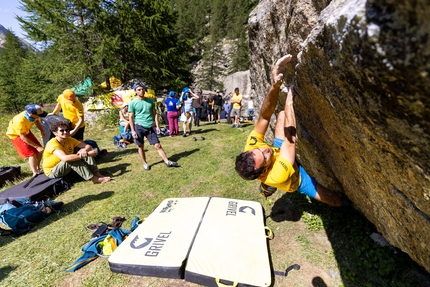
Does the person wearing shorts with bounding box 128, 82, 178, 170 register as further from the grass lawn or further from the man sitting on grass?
the man sitting on grass

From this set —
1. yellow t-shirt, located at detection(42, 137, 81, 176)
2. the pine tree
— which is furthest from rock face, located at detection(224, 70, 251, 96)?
the pine tree

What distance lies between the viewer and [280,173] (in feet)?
8.68

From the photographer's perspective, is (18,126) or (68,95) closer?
(18,126)

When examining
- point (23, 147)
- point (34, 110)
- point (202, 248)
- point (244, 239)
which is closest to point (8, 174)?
point (23, 147)

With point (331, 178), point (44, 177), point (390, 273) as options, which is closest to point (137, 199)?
point (44, 177)

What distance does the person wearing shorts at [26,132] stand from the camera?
5.14m

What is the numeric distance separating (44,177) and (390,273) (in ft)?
21.8

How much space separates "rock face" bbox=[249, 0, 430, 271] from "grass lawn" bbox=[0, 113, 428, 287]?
0.84 m

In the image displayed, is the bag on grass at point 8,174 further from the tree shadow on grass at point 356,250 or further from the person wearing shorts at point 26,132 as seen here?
the tree shadow on grass at point 356,250

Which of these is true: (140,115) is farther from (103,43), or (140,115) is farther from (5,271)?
(103,43)

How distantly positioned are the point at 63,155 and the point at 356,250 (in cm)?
560

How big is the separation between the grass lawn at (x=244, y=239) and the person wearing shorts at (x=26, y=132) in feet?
4.99

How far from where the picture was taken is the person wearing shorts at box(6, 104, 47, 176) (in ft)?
16.9

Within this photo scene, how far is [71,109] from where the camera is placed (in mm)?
5836
